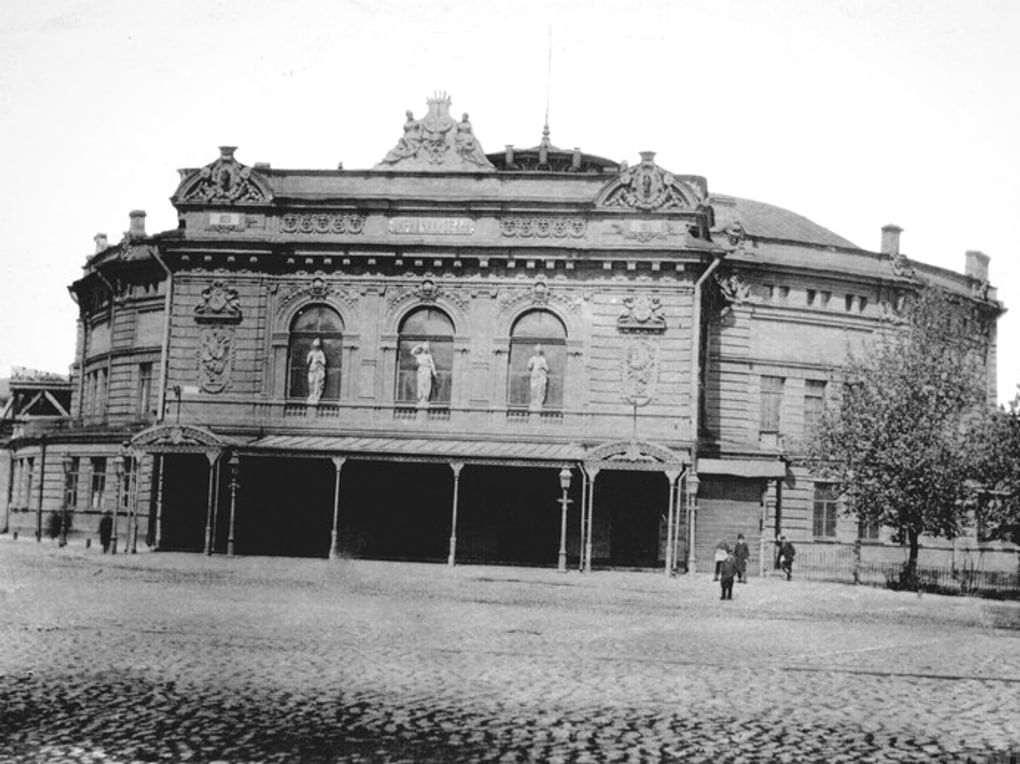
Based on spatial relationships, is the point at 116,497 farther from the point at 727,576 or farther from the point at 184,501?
the point at 727,576

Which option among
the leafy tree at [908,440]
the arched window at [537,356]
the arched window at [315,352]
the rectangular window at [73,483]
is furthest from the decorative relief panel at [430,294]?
the rectangular window at [73,483]

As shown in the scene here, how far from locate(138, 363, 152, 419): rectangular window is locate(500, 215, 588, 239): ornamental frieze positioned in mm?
16261

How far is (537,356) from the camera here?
34.6 meters

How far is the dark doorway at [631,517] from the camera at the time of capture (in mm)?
34562

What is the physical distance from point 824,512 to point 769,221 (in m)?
13.0

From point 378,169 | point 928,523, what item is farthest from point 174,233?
point 928,523

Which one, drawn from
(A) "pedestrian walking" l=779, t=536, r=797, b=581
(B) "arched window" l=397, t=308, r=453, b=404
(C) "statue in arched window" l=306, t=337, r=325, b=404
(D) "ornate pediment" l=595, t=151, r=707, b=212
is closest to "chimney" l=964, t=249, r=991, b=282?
(D) "ornate pediment" l=595, t=151, r=707, b=212

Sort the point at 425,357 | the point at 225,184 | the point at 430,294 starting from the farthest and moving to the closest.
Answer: the point at 225,184
the point at 430,294
the point at 425,357

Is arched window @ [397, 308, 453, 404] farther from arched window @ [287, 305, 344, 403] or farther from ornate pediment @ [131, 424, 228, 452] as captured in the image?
ornate pediment @ [131, 424, 228, 452]


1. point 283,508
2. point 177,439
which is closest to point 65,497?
point 177,439

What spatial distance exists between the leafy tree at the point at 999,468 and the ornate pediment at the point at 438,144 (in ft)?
52.6

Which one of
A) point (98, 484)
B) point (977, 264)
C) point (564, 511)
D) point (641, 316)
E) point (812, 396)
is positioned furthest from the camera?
point (977, 264)

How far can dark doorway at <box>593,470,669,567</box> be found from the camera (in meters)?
Result: 34.6

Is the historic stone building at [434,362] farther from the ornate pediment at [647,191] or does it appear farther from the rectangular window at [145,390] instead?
the rectangular window at [145,390]
